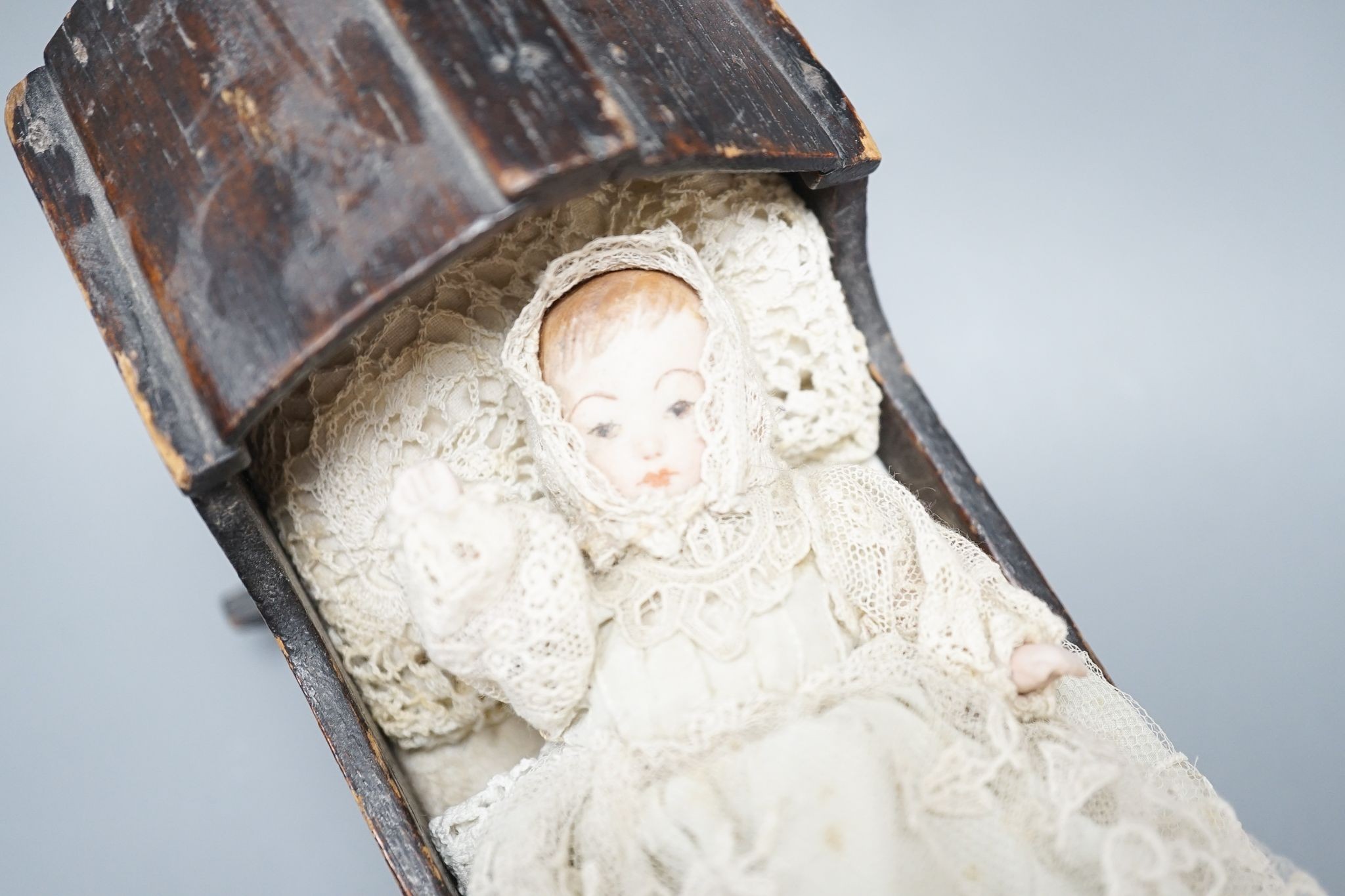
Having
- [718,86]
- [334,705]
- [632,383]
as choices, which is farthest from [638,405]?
[334,705]

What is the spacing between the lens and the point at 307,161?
2.88 feet

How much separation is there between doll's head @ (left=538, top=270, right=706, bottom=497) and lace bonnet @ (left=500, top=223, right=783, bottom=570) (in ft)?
0.04

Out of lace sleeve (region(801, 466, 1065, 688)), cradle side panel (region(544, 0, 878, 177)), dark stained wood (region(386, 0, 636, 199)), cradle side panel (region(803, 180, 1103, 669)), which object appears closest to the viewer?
dark stained wood (region(386, 0, 636, 199))

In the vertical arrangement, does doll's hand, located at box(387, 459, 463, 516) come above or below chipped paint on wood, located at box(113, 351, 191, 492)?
below

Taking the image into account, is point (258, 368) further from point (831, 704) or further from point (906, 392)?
point (906, 392)

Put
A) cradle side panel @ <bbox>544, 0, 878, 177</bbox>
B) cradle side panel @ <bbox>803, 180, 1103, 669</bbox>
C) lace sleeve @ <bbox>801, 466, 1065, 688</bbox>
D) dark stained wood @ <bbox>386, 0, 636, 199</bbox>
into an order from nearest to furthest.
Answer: dark stained wood @ <bbox>386, 0, 636, 199</bbox> < cradle side panel @ <bbox>544, 0, 878, 177</bbox> < lace sleeve @ <bbox>801, 466, 1065, 688</bbox> < cradle side panel @ <bbox>803, 180, 1103, 669</bbox>

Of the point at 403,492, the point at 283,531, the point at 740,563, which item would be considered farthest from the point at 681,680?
the point at 283,531

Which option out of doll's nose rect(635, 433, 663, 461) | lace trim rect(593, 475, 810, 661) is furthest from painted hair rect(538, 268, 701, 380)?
lace trim rect(593, 475, 810, 661)

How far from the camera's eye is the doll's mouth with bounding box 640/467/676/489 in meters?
1.08

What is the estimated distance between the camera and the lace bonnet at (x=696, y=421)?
1.08 metres

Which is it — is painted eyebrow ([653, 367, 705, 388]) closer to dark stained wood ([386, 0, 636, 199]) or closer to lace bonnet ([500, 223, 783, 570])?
lace bonnet ([500, 223, 783, 570])

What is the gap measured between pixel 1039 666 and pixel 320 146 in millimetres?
774

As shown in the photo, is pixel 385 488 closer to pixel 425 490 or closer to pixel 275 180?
pixel 425 490

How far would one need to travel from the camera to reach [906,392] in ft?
4.26
